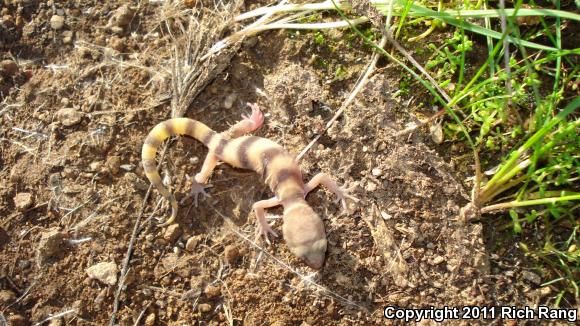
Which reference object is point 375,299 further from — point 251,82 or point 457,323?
point 251,82

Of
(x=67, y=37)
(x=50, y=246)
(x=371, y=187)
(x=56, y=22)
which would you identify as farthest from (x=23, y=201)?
(x=371, y=187)

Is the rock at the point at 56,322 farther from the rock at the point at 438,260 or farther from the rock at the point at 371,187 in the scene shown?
the rock at the point at 438,260

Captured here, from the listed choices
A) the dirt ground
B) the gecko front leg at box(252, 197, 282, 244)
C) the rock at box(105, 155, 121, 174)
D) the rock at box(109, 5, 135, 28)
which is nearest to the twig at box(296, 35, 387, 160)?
the dirt ground

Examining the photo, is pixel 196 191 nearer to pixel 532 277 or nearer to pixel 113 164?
pixel 113 164

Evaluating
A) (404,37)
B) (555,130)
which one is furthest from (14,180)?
(555,130)

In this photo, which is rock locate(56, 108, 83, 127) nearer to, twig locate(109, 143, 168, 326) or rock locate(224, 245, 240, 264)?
twig locate(109, 143, 168, 326)
